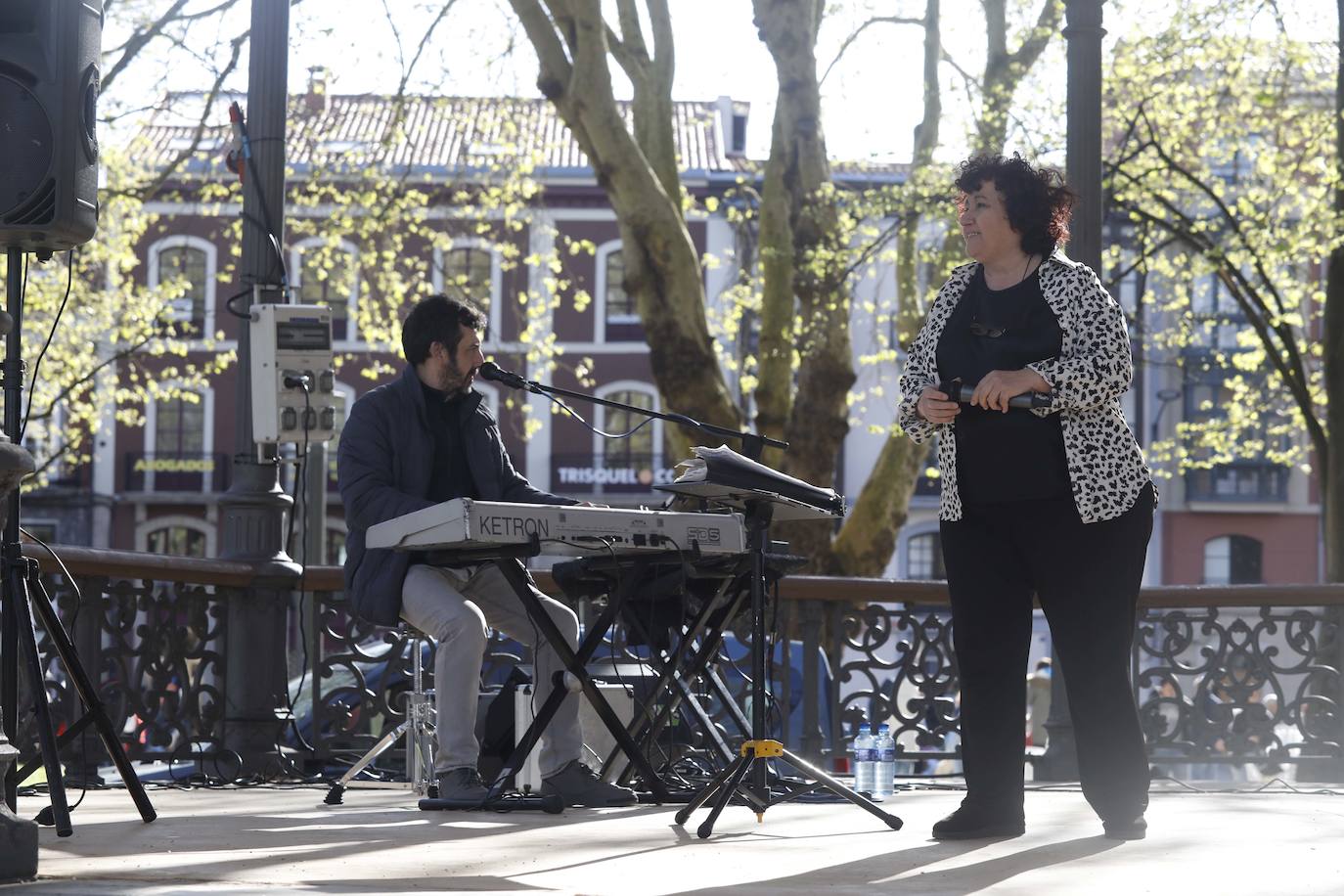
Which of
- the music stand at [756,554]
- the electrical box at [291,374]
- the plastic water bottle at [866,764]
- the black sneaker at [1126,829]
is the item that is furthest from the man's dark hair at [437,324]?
the black sneaker at [1126,829]

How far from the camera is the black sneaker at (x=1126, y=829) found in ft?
16.7

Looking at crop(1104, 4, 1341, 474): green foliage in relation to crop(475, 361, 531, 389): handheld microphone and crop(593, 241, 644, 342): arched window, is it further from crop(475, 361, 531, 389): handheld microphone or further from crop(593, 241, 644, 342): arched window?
crop(593, 241, 644, 342): arched window

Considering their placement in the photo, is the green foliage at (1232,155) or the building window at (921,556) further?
the building window at (921,556)

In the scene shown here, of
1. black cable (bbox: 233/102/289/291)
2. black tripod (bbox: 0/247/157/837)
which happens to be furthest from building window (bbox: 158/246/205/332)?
black tripod (bbox: 0/247/157/837)

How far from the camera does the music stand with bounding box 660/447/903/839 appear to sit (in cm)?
525

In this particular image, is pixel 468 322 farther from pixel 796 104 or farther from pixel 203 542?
pixel 203 542

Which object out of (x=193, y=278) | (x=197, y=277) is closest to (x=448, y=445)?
(x=193, y=278)

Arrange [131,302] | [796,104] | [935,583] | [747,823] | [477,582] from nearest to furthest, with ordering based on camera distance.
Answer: [747,823]
[477,582]
[935,583]
[796,104]
[131,302]

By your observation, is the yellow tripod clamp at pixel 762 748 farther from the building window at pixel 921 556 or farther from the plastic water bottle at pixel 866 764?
the building window at pixel 921 556

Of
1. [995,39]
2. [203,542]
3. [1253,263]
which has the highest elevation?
[995,39]

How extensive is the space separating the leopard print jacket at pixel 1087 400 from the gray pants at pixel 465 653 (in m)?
1.61

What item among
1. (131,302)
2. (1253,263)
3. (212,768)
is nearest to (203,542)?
(131,302)

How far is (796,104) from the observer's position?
1452 cm

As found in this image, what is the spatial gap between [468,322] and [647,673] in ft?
5.13
